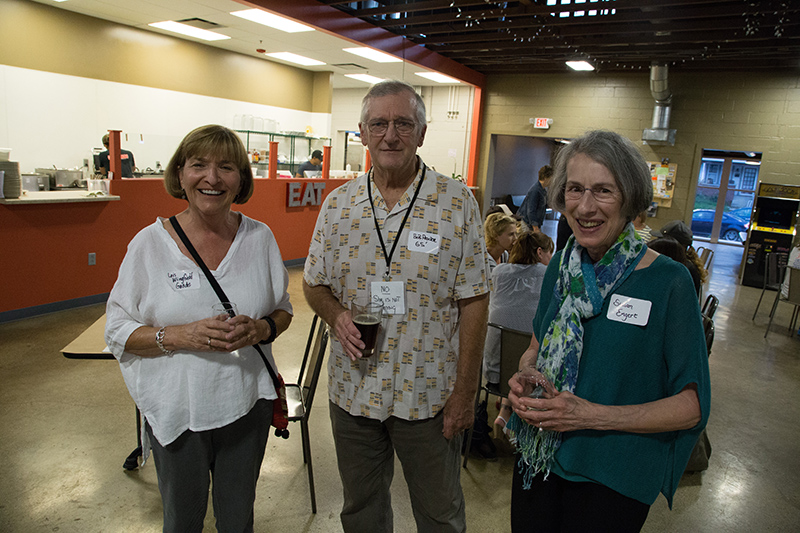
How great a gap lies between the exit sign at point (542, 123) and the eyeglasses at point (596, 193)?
9.96 meters

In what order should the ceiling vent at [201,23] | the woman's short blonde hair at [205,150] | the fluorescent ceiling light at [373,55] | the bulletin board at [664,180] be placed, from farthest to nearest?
1. the bulletin board at [664,180]
2. the fluorescent ceiling light at [373,55]
3. the ceiling vent at [201,23]
4. the woman's short blonde hair at [205,150]

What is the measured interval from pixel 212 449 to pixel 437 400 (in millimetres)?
731

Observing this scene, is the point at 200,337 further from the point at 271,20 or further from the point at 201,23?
the point at 201,23

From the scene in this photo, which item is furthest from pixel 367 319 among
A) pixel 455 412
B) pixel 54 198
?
pixel 54 198

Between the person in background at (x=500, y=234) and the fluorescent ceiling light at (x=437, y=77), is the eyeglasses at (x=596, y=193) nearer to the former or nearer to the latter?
the person in background at (x=500, y=234)

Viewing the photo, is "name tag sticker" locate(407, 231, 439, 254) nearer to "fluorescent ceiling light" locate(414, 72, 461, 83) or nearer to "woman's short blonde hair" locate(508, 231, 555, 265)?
"woman's short blonde hair" locate(508, 231, 555, 265)

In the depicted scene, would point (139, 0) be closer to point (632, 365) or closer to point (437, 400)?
point (437, 400)

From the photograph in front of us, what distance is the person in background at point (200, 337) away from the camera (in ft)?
4.89

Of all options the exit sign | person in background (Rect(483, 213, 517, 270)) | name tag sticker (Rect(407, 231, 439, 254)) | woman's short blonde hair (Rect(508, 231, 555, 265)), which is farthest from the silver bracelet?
the exit sign

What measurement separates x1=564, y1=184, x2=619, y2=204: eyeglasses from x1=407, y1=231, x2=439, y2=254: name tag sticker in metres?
0.49

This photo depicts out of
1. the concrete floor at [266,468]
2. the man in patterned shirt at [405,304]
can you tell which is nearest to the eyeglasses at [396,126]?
the man in patterned shirt at [405,304]

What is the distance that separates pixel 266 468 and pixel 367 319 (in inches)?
69.0

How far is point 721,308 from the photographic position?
7.02m

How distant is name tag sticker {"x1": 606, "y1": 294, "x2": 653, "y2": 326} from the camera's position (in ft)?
3.77
